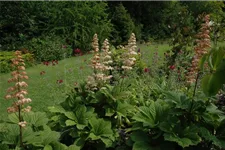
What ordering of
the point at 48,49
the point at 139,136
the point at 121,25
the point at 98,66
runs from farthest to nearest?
the point at 121,25, the point at 48,49, the point at 98,66, the point at 139,136

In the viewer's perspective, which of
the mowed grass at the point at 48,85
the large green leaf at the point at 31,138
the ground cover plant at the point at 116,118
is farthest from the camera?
the mowed grass at the point at 48,85

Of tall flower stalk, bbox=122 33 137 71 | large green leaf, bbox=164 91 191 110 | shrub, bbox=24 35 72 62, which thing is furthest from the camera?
shrub, bbox=24 35 72 62

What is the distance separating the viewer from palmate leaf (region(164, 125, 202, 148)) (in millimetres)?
2848

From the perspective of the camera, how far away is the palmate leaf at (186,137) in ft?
9.34

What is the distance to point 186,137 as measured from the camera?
2967mm

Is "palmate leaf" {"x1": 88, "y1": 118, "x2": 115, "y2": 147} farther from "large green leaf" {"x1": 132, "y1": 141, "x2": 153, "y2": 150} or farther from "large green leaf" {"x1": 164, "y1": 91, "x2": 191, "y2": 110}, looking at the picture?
"large green leaf" {"x1": 164, "y1": 91, "x2": 191, "y2": 110}

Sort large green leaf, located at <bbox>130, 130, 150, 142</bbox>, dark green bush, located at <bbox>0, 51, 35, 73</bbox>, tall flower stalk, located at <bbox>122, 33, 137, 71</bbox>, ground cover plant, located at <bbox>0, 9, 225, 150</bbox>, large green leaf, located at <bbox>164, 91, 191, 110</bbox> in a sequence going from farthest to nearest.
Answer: dark green bush, located at <bbox>0, 51, 35, 73</bbox> < tall flower stalk, located at <bbox>122, 33, 137, 71</bbox> < large green leaf, located at <bbox>130, 130, 150, 142</bbox> < large green leaf, located at <bbox>164, 91, 191, 110</bbox> < ground cover plant, located at <bbox>0, 9, 225, 150</bbox>

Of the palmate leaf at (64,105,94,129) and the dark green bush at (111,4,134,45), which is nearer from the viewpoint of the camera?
the palmate leaf at (64,105,94,129)

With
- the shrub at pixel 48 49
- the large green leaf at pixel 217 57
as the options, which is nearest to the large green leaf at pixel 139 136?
the large green leaf at pixel 217 57

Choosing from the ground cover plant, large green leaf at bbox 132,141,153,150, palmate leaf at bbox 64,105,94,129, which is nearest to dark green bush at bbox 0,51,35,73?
the ground cover plant

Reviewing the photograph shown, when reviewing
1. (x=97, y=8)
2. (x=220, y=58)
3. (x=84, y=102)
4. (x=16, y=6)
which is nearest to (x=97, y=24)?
(x=97, y=8)

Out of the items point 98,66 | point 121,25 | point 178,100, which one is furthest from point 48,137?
point 121,25

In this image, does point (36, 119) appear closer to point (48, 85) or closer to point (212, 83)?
point (212, 83)

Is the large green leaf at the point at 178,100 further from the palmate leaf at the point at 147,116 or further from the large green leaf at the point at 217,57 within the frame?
the large green leaf at the point at 217,57
